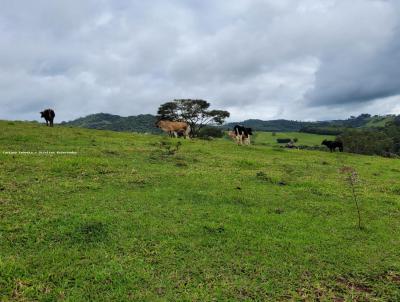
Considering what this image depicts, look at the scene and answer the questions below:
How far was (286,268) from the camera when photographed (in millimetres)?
9141

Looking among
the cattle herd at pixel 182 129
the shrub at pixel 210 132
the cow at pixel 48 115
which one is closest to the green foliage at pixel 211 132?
the shrub at pixel 210 132

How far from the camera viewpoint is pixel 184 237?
10.3 metres

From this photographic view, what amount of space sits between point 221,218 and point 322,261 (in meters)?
3.31

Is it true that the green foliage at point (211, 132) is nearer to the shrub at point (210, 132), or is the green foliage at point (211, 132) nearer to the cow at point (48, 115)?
the shrub at point (210, 132)

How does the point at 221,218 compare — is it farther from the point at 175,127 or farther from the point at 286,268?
the point at 175,127

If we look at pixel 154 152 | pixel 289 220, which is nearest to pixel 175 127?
pixel 154 152

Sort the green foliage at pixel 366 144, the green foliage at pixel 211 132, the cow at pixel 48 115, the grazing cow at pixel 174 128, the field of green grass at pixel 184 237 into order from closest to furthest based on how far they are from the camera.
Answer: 1. the field of green grass at pixel 184 237
2. the cow at pixel 48 115
3. the grazing cow at pixel 174 128
4. the green foliage at pixel 211 132
5. the green foliage at pixel 366 144

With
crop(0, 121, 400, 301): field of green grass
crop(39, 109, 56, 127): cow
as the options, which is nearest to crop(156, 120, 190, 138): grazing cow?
crop(39, 109, 56, 127): cow

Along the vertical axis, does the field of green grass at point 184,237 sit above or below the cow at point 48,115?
below

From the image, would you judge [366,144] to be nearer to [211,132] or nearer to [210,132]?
[211,132]

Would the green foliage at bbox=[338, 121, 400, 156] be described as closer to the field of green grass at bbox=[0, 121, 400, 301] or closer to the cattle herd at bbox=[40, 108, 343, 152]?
the cattle herd at bbox=[40, 108, 343, 152]

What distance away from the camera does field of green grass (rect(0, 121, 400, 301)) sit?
804cm

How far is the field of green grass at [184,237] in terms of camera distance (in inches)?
316

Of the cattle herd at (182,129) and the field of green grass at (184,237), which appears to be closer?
the field of green grass at (184,237)
